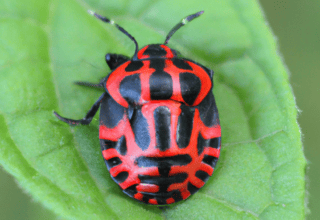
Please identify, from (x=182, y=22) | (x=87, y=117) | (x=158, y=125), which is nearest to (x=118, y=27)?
(x=182, y=22)

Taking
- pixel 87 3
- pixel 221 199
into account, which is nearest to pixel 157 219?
pixel 221 199

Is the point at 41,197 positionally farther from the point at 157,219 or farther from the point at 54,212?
the point at 157,219

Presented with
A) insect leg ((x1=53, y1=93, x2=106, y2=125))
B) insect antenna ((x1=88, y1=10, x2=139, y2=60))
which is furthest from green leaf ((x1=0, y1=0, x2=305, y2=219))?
insect antenna ((x1=88, y1=10, x2=139, y2=60))

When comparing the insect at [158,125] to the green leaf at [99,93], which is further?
Result: the insect at [158,125]

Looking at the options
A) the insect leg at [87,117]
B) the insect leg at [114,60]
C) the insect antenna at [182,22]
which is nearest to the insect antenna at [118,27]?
the insect leg at [114,60]

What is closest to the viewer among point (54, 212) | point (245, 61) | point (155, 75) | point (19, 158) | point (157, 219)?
point (54, 212)

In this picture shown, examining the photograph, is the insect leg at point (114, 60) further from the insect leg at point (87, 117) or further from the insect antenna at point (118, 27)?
the insect leg at point (87, 117)

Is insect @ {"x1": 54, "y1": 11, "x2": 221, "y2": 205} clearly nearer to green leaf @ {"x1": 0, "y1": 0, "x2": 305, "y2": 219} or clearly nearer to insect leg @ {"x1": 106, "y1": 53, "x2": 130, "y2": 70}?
insect leg @ {"x1": 106, "y1": 53, "x2": 130, "y2": 70}
